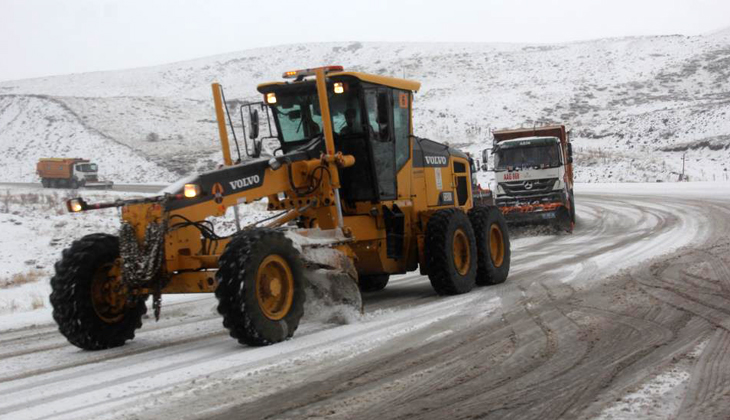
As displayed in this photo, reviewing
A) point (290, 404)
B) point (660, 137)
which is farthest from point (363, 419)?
point (660, 137)

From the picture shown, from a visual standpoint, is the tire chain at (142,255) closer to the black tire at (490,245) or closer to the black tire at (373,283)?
the black tire at (373,283)

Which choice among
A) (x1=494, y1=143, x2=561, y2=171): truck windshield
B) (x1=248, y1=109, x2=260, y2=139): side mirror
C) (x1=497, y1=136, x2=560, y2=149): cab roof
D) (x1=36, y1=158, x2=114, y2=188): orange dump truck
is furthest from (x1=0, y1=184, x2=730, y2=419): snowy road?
(x1=36, y1=158, x2=114, y2=188): orange dump truck

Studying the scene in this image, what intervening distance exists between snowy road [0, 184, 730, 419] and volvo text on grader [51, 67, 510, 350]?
41 centimetres

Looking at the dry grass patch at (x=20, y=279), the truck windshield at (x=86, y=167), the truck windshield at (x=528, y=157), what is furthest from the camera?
the truck windshield at (x=86, y=167)

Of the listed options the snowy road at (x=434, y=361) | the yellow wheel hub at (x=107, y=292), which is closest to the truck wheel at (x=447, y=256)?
the snowy road at (x=434, y=361)

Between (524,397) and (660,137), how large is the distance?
49.5 meters

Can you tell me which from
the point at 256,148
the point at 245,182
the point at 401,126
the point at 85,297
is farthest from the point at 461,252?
the point at 85,297

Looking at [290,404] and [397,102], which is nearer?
[290,404]

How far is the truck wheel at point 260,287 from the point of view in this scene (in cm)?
717

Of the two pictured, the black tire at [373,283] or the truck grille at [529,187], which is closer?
the black tire at [373,283]

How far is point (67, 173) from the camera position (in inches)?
1750

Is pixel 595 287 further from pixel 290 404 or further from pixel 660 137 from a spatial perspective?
pixel 660 137

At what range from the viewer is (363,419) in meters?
5.05

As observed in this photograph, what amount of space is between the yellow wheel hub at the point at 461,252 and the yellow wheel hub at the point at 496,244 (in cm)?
97
